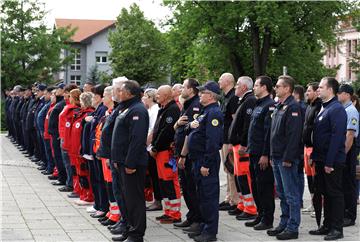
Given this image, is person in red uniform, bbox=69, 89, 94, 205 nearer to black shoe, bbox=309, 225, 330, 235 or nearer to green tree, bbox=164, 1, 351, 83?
black shoe, bbox=309, 225, 330, 235

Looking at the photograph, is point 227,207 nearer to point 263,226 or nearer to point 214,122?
point 263,226

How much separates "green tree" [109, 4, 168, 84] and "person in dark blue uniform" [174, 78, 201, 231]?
54.5 meters

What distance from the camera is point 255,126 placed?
9.10 metres

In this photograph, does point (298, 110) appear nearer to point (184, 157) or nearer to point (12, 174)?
point (184, 157)

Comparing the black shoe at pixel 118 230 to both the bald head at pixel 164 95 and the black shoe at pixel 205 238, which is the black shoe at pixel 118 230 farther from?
the bald head at pixel 164 95

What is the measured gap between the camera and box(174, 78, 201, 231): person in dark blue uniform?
909 centimetres

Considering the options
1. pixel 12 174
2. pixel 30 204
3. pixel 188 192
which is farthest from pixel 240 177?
pixel 12 174

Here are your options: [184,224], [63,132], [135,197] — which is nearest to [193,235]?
[184,224]

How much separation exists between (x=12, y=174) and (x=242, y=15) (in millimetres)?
20442

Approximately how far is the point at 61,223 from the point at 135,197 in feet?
7.05

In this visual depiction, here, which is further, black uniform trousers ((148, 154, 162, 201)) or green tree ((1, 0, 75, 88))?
green tree ((1, 0, 75, 88))

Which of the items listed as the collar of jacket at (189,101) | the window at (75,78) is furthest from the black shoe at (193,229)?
the window at (75,78)

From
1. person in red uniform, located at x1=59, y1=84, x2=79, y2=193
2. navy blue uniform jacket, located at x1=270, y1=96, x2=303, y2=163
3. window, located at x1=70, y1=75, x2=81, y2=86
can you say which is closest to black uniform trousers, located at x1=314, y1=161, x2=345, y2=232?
navy blue uniform jacket, located at x1=270, y1=96, x2=303, y2=163

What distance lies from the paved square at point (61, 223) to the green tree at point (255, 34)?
22084 millimetres
